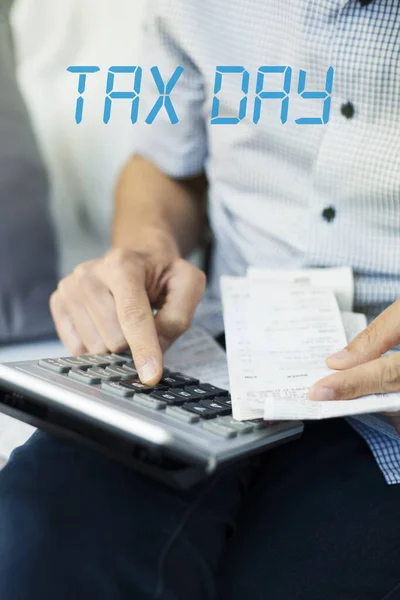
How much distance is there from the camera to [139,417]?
0.43 metres

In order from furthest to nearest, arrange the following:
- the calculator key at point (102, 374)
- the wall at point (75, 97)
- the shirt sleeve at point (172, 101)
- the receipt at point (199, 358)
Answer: the wall at point (75, 97) → the shirt sleeve at point (172, 101) → the receipt at point (199, 358) → the calculator key at point (102, 374)

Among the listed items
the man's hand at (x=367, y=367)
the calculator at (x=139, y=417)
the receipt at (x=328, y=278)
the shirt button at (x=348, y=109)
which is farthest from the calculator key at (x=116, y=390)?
the shirt button at (x=348, y=109)

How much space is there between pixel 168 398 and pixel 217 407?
35mm

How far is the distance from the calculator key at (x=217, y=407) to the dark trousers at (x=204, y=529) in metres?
0.06

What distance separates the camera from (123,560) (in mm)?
439

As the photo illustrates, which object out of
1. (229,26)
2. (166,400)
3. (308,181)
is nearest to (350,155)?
(308,181)

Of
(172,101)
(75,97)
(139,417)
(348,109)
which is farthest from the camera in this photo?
(75,97)

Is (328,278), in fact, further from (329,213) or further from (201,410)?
(201,410)

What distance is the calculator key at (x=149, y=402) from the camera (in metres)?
0.47

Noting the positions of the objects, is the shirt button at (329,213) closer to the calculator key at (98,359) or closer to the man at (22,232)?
the calculator key at (98,359)

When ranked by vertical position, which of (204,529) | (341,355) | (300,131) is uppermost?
(300,131)

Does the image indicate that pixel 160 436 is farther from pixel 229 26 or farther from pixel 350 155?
pixel 229 26

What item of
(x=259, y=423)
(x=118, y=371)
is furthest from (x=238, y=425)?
(x=118, y=371)

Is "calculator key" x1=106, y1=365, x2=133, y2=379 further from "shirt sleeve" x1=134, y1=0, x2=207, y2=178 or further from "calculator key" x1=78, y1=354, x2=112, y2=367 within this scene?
"shirt sleeve" x1=134, y1=0, x2=207, y2=178
